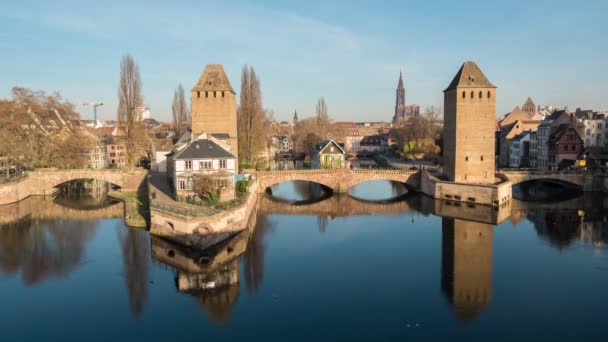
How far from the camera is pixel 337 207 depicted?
41125 mm

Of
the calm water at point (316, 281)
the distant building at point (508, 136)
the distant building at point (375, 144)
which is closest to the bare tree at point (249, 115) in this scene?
the calm water at point (316, 281)

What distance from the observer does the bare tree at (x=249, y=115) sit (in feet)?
160

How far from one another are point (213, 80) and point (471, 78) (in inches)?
967

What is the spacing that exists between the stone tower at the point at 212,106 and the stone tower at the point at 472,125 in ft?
70.3

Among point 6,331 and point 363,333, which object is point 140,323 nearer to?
point 6,331

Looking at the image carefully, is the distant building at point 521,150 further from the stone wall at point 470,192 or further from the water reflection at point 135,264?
the water reflection at point 135,264

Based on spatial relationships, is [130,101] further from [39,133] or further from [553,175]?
[553,175]

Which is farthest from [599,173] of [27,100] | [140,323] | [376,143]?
[376,143]

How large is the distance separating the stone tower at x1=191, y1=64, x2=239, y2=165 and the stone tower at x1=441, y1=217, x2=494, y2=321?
72.6 feet

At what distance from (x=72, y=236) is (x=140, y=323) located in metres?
16.3

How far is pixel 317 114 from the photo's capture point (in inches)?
3546

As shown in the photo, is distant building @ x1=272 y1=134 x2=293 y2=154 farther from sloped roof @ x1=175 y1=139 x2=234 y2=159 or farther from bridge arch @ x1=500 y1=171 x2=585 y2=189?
sloped roof @ x1=175 y1=139 x2=234 y2=159

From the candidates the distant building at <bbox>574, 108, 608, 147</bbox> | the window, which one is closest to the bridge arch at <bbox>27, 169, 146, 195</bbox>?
the window

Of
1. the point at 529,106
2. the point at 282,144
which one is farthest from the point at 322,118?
the point at 529,106
